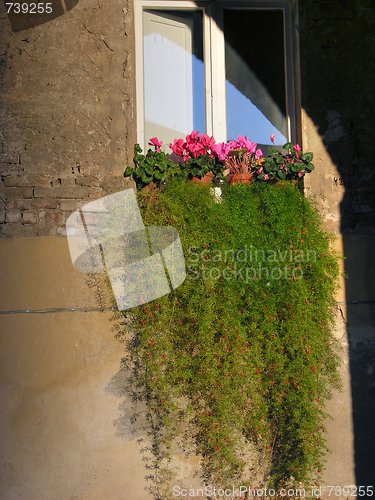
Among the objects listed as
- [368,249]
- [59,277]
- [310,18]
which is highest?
[310,18]

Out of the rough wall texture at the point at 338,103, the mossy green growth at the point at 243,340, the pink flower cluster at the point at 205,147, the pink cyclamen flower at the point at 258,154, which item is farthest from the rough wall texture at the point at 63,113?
the rough wall texture at the point at 338,103

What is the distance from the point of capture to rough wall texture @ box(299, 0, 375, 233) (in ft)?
7.81

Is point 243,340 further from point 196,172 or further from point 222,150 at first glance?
point 222,150

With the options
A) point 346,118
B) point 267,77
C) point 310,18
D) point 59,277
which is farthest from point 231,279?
point 310,18

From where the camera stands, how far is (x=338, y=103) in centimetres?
241

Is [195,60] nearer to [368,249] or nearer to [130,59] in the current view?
[130,59]

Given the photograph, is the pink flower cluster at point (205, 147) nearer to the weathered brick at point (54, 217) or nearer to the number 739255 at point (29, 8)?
the weathered brick at point (54, 217)

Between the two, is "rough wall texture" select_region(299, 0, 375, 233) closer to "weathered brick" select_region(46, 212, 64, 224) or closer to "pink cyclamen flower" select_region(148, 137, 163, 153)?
"pink cyclamen flower" select_region(148, 137, 163, 153)

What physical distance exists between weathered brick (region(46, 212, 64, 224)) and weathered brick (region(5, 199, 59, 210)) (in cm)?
5

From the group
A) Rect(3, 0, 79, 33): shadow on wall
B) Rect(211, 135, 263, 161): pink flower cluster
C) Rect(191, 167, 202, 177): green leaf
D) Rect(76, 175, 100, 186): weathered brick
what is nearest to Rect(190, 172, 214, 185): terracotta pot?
Rect(191, 167, 202, 177): green leaf

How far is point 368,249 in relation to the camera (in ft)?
7.67

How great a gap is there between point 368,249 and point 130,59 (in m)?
2.32

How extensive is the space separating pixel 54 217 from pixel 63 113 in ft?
2.63

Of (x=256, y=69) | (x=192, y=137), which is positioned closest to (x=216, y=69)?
(x=256, y=69)
